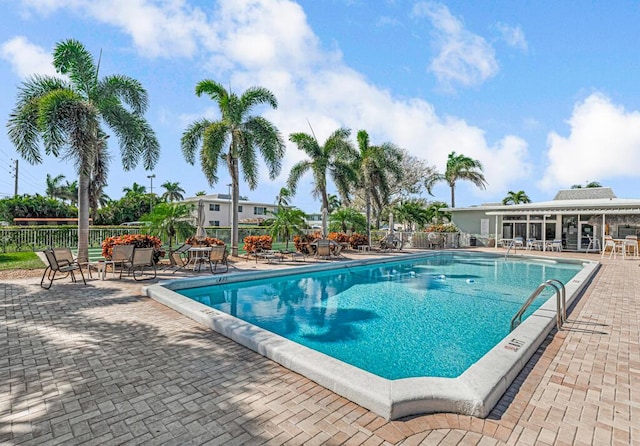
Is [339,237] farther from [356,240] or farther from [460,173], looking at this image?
[460,173]

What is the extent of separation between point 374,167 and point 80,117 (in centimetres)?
1484

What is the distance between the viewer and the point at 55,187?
177ft

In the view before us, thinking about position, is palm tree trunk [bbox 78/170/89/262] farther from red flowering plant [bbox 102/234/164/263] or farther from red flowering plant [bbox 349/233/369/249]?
red flowering plant [bbox 349/233/369/249]

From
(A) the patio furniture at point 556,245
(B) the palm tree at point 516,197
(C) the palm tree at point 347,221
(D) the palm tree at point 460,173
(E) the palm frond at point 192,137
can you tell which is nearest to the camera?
(E) the palm frond at point 192,137

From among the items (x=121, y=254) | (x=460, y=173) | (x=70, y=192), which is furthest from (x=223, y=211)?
(x=121, y=254)

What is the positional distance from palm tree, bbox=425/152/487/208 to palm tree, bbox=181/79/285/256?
24242 millimetres

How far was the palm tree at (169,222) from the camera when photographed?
43.4 ft

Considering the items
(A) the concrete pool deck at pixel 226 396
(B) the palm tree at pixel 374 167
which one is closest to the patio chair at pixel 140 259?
(A) the concrete pool deck at pixel 226 396

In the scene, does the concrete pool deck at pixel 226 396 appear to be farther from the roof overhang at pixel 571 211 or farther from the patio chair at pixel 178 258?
the roof overhang at pixel 571 211

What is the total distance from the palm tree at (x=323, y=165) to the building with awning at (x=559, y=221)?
41.3ft

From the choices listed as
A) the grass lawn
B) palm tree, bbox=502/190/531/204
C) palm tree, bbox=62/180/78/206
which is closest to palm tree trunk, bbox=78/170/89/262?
the grass lawn

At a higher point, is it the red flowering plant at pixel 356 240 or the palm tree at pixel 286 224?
the palm tree at pixel 286 224

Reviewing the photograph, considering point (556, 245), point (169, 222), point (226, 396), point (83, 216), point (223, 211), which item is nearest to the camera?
point (226, 396)

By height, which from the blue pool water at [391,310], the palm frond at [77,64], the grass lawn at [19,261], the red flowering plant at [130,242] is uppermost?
the palm frond at [77,64]
